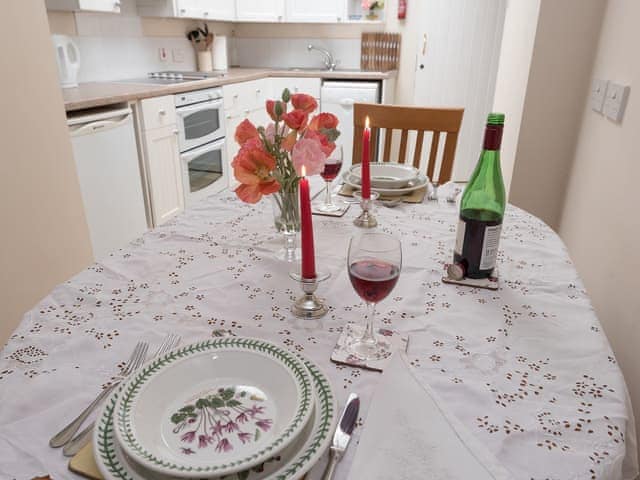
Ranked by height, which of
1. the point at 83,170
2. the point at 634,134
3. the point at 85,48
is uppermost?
the point at 85,48

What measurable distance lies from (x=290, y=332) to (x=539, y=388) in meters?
0.36

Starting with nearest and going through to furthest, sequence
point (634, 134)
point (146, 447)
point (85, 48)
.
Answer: point (146, 447) < point (634, 134) < point (85, 48)

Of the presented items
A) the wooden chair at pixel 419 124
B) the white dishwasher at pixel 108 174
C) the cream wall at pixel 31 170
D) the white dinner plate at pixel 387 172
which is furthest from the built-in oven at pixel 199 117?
the white dinner plate at pixel 387 172

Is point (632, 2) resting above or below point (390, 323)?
above

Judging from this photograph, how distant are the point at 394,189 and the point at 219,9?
2.85 metres

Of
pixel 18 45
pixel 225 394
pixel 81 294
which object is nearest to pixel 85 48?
pixel 18 45

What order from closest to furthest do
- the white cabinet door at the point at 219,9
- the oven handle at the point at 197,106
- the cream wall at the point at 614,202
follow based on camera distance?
1. the cream wall at the point at 614,202
2. the oven handle at the point at 197,106
3. the white cabinet door at the point at 219,9

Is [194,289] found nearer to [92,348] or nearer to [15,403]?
[92,348]

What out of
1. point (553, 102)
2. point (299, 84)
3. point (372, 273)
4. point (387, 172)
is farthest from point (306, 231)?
point (299, 84)

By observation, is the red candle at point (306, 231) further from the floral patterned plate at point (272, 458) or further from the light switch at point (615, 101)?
the light switch at point (615, 101)

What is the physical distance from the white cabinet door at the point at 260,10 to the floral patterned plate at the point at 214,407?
363cm

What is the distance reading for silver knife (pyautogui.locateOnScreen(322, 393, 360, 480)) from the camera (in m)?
0.50

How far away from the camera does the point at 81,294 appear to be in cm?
85

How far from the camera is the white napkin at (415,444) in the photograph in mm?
492
